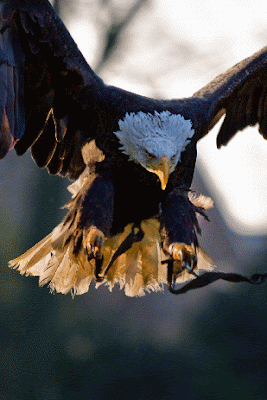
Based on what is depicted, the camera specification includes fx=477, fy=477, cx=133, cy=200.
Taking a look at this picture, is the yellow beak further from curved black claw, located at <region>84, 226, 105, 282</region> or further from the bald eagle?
curved black claw, located at <region>84, 226, 105, 282</region>

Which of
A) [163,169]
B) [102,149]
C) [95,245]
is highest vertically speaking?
[102,149]

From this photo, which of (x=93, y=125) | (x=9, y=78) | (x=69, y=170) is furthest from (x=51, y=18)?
(x=69, y=170)

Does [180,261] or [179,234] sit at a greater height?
[179,234]

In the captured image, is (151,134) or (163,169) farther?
(151,134)

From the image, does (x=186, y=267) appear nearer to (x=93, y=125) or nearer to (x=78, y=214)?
(x=78, y=214)

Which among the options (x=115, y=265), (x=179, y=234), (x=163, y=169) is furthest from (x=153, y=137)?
(x=115, y=265)

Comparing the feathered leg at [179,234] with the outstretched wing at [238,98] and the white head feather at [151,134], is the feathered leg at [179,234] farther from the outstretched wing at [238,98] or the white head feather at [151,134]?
the outstretched wing at [238,98]

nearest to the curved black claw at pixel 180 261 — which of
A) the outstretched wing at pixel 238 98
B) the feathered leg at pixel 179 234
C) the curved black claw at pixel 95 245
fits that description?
the feathered leg at pixel 179 234

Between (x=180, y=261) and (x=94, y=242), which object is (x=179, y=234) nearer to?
(x=180, y=261)
